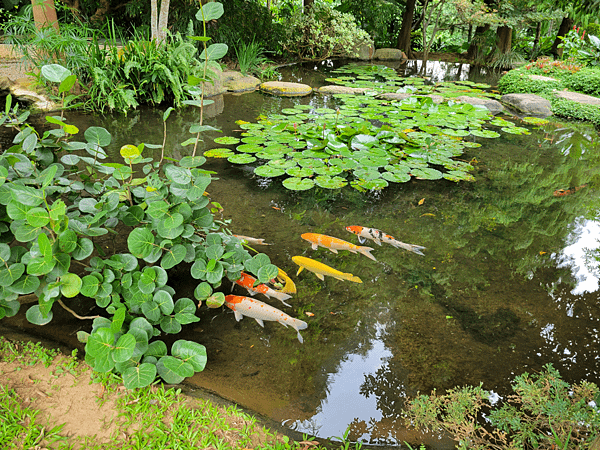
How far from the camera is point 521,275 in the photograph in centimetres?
265

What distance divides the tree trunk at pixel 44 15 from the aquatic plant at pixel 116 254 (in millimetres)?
4709

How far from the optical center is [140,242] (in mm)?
1794

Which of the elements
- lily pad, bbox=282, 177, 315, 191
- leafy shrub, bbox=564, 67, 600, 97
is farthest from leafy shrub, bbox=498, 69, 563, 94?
lily pad, bbox=282, 177, 315, 191

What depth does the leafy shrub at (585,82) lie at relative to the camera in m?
7.49

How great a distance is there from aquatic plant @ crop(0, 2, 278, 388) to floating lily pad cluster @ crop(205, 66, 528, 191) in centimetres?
169

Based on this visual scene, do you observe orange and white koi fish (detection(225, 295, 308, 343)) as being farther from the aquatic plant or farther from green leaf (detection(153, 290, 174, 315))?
green leaf (detection(153, 290, 174, 315))

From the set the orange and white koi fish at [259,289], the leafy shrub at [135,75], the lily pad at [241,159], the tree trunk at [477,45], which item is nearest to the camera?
the orange and white koi fish at [259,289]

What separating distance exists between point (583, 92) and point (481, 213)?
6343 mm

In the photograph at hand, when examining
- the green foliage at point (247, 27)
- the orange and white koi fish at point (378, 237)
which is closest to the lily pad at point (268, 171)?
the orange and white koi fish at point (378, 237)

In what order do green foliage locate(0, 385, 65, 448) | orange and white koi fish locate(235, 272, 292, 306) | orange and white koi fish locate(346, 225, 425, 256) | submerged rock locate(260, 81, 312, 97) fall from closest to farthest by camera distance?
green foliage locate(0, 385, 65, 448) < orange and white koi fish locate(235, 272, 292, 306) < orange and white koi fish locate(346, 225, 425, 256) < submerged rock locate(260, 81, 312, 97)

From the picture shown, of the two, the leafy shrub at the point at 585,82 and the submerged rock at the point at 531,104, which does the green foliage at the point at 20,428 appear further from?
the leafy shrub at the point at 585,82

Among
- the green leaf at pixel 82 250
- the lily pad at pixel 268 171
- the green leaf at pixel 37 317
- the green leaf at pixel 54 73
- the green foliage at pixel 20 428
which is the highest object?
the green leaf at pixel 54 73

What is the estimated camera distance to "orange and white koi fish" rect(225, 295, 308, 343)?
2.07m

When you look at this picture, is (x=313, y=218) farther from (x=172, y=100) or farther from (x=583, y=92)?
(x=583, y=92)
